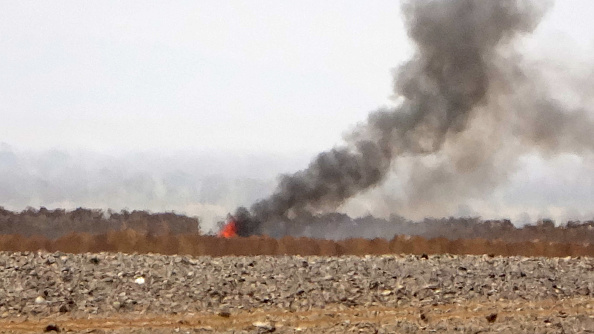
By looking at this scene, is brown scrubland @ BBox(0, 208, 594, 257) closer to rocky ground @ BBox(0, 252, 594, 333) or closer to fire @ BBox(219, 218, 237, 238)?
rocky ground @ BBox(0, 252, 594, 333)

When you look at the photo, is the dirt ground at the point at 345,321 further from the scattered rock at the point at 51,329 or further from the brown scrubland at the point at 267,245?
the brown scrubland at the point at 267,245

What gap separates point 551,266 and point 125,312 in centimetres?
1442

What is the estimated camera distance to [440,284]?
23.2m

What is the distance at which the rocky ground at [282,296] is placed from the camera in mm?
18000

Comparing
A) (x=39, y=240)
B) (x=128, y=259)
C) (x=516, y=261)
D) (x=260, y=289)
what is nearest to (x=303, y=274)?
(x=260, y=289)

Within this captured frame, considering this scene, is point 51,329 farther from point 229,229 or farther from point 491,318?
point 229,229

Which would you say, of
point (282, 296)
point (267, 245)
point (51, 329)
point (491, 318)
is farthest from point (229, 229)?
point (51, 329)

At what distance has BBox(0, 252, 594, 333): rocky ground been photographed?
18000 mm

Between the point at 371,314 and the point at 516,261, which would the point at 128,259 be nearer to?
the point at 371,314

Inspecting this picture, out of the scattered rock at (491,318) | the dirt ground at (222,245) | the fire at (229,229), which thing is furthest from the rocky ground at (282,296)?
the fire at (229,229)

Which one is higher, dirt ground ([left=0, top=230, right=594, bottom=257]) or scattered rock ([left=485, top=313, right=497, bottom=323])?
dirt ground ([left=0, top=230, right=594, bottom=257])

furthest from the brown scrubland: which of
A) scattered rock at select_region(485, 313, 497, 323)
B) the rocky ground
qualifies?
scattered rock at select_region(485, 313, 497, 323)

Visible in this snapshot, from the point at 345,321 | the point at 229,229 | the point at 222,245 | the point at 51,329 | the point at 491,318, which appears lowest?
the point at 51,329

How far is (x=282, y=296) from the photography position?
69.3 feet
